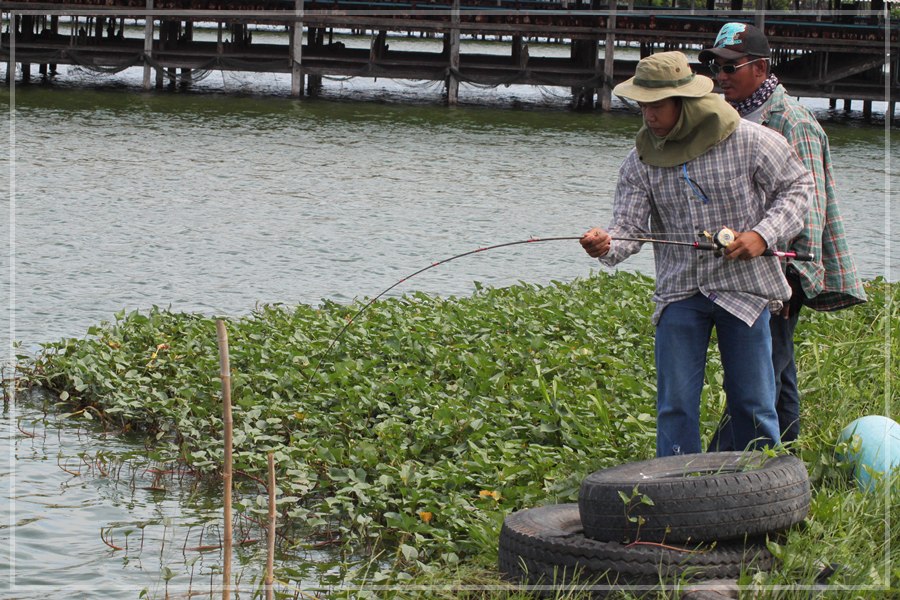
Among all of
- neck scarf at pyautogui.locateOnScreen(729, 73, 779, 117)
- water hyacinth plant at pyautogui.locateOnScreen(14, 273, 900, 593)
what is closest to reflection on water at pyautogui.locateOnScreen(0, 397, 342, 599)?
water hyacinth plant at pyautogui.locateOnScreen(14, 273, 900, 593)

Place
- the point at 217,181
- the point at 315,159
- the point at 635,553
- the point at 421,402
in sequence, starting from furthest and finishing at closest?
the point at 315,159 → the point at 217,181 → the point at 421,402 → the point at 635,553

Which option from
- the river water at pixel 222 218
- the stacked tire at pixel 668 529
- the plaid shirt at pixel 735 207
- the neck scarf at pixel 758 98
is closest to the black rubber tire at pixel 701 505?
the stacked tire at pixel 668 529

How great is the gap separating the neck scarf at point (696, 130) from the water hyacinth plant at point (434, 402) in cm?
147

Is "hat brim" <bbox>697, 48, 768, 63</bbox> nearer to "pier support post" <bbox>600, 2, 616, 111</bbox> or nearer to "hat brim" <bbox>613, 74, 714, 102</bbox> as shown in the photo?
"hat brim" <bbox>613, 74, 714, 102</bbox>

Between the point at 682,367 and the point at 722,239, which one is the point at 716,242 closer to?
the point at 722,239

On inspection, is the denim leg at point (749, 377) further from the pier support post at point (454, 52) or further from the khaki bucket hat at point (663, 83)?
the pier support post at point (454, 52)

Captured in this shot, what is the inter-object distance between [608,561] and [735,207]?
149 centimetres

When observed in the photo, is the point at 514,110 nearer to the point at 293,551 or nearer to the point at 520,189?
the point at 520,189

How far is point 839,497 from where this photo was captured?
490 centimetres

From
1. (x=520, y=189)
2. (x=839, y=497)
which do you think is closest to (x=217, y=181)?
(x=520, y=189)

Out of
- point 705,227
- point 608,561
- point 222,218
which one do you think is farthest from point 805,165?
point 222,218

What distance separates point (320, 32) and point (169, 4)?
20.0 feet

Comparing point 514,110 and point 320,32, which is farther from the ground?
point 320,32

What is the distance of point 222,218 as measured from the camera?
1736 cm
